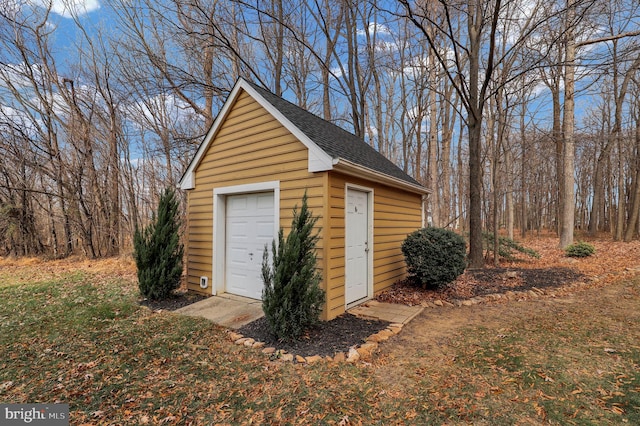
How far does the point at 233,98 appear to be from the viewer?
19.1 ft

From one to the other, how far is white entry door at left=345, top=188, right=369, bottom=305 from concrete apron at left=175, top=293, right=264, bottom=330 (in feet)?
5.56

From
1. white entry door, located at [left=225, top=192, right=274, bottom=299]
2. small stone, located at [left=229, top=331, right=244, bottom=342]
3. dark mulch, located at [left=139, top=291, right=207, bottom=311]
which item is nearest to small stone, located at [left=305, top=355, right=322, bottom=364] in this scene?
small stone, located at [left=229, top=331, right=244, bottom=342]

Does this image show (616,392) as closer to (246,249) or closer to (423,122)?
(246,249)

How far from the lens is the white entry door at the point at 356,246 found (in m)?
5.10

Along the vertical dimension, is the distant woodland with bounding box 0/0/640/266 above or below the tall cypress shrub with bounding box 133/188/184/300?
above

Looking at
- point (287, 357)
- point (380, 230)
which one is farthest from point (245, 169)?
point (287, 357)

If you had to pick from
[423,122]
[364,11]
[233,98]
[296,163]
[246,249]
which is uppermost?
[364,11]

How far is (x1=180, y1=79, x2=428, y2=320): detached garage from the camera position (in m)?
4.66

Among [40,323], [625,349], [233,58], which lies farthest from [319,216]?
[233,58]

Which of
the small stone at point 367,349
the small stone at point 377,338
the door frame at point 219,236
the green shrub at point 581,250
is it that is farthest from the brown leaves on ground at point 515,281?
the door frame at point 219,236

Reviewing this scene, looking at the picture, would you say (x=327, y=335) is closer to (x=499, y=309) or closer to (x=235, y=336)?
(x=235, y=336)

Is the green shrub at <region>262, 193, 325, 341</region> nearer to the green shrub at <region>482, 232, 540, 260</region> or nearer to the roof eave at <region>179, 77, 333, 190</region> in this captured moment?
the roof eave at <region>179, 77, 333, 190</region>

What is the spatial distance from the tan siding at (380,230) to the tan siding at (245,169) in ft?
0.86

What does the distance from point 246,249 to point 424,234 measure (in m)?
3.79
